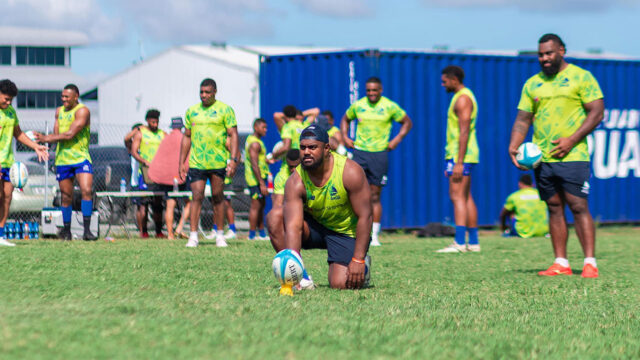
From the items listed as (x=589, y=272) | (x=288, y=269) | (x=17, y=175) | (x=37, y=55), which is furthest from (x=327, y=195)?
(x=37, y=55)

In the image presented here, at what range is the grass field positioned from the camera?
413cm

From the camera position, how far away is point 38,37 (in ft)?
199

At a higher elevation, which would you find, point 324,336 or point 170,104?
point 170,104

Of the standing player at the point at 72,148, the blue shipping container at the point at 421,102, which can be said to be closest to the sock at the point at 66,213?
the standing player at the point at 72,148

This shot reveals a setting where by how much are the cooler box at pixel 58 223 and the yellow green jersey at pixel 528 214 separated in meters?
6.88

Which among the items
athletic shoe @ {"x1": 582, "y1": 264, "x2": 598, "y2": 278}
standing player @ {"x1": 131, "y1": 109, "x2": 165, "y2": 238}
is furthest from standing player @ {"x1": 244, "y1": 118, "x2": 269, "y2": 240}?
athletic shoe @ {"x1": 582, "y1": 264, "x2": 598, "y2": 278}

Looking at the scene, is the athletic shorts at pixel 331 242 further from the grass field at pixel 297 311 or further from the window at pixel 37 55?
the window at pixel 37 55

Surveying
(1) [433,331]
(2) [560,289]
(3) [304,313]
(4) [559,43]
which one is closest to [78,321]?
(3) [304,313]

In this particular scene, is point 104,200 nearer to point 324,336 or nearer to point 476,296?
point 476,296

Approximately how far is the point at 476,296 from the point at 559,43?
2.78m

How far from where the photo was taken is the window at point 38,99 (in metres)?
60.5

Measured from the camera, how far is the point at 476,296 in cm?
635

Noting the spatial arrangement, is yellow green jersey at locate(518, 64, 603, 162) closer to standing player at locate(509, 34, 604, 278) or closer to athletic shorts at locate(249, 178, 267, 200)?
standing player at locate(509, 34, 604, 278)

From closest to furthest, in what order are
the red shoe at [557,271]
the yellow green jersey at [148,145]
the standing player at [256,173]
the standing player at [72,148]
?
the red shoe at [557,271] → the standing player at [72,148] → the standing player at [256,173] → the yellow green jersey at [148,145]
